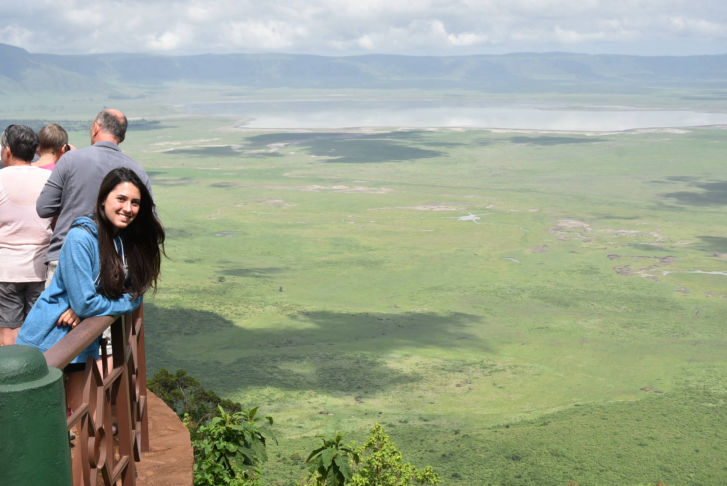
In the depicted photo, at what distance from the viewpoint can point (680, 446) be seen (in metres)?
20.6

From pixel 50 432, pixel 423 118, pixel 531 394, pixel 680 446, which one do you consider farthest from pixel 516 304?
pixel 423 118

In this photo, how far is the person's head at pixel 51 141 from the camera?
5.42 meters

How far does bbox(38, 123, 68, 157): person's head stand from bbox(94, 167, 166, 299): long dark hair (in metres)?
1.96

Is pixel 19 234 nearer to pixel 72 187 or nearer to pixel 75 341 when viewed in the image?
pixel 72 187

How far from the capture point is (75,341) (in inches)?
109

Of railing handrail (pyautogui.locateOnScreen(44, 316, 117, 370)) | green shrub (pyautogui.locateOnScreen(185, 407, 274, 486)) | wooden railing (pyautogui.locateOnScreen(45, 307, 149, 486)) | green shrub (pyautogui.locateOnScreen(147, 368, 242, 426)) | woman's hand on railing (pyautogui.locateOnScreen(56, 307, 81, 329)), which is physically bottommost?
green shrub (pyautogui.locateOnScreen(147, 368, 242, 426))

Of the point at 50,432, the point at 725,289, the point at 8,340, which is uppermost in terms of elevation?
the point at 50,432

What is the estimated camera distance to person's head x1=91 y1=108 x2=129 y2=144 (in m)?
5.08

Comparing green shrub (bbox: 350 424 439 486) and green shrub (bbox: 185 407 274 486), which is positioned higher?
green shrub (bbox: 185 407 274 486)

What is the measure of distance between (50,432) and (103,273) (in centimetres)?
152

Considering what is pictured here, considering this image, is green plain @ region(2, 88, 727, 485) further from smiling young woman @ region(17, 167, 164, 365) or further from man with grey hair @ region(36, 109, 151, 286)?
smiling young woman @ region(17, 167, 164, 365)

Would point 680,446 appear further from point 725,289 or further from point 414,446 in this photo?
point 725,289

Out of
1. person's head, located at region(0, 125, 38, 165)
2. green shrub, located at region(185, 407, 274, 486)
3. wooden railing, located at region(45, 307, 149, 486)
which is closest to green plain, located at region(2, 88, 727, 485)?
green shrub, located at region(185, 407, 274, 486)

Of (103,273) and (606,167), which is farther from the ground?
(103,273)
